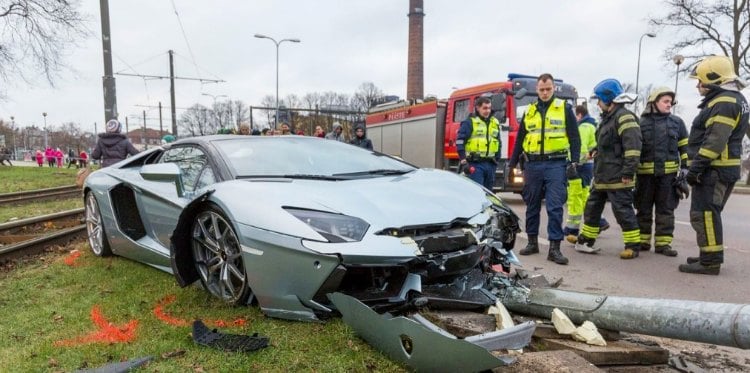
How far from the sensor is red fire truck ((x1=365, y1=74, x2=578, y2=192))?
9.88 metres

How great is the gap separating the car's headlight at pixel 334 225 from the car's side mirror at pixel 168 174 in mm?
1145

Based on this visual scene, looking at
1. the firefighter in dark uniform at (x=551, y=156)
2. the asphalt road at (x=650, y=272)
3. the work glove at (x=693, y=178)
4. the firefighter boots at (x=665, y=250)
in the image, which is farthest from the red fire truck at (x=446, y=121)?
the work glove at (x=693, y=178)

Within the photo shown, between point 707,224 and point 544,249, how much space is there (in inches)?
60.7

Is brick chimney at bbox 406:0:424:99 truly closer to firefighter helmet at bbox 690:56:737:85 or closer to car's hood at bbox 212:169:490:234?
firefighter helmet at bbox 690:56:737:85

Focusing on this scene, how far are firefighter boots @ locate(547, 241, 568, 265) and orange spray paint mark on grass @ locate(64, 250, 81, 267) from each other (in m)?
4.34

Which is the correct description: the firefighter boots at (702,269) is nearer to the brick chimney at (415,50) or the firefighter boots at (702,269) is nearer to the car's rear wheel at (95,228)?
the car's rear wheel at (95,228)

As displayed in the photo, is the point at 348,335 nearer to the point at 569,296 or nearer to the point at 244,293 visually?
the point at 244,293

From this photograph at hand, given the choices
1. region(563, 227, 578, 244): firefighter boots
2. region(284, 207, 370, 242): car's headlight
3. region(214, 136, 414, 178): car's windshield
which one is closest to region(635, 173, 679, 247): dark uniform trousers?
region(563, 227, 578, 244): firefighter boots

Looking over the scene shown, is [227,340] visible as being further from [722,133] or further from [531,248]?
[722,133]

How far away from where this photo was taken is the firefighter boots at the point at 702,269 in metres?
4.18

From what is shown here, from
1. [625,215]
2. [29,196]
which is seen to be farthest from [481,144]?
[29,196]

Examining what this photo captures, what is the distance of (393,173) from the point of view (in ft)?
11.4

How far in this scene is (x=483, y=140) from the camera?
621 centimetres

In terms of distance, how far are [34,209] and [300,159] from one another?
305 inches
